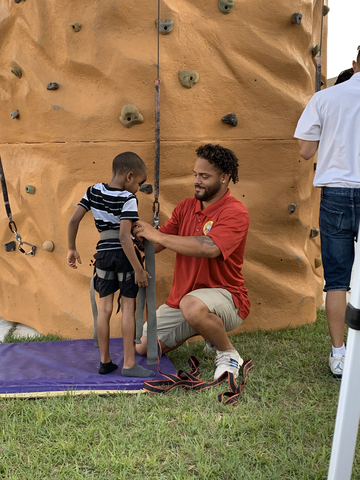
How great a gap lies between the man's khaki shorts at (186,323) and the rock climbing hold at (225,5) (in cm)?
192

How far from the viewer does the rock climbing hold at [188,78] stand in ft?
10.5

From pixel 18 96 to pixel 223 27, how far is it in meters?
1.59

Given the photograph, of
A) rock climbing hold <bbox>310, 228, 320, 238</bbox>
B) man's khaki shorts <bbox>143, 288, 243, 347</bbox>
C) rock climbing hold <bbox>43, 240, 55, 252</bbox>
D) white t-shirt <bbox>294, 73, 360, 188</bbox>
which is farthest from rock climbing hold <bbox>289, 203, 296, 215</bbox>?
rock climbing hold <bbox>43, 240, 55, 252</bbox>

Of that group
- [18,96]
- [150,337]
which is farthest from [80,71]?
[150,337]

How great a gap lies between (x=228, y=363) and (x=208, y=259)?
0.63 metres

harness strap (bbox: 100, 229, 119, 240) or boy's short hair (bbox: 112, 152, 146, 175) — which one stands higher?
boy's short hair (bbox: 112, 152, 146, 175)

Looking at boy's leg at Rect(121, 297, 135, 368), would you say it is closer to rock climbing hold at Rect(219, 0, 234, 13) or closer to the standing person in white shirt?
the standing person in white shirt

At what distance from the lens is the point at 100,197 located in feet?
8.56

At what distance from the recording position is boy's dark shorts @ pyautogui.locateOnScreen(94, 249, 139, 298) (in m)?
2.65

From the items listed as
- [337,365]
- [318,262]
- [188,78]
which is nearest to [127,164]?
[188,78]

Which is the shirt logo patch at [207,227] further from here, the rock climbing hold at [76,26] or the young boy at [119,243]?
the rock climbing hold at [76,26]

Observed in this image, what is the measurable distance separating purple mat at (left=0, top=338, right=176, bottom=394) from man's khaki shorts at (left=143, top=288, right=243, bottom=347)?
0.16m

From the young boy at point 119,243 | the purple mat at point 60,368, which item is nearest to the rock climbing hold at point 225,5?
the young boy at point 119,243

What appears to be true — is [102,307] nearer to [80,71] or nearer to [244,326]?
[244,326]
